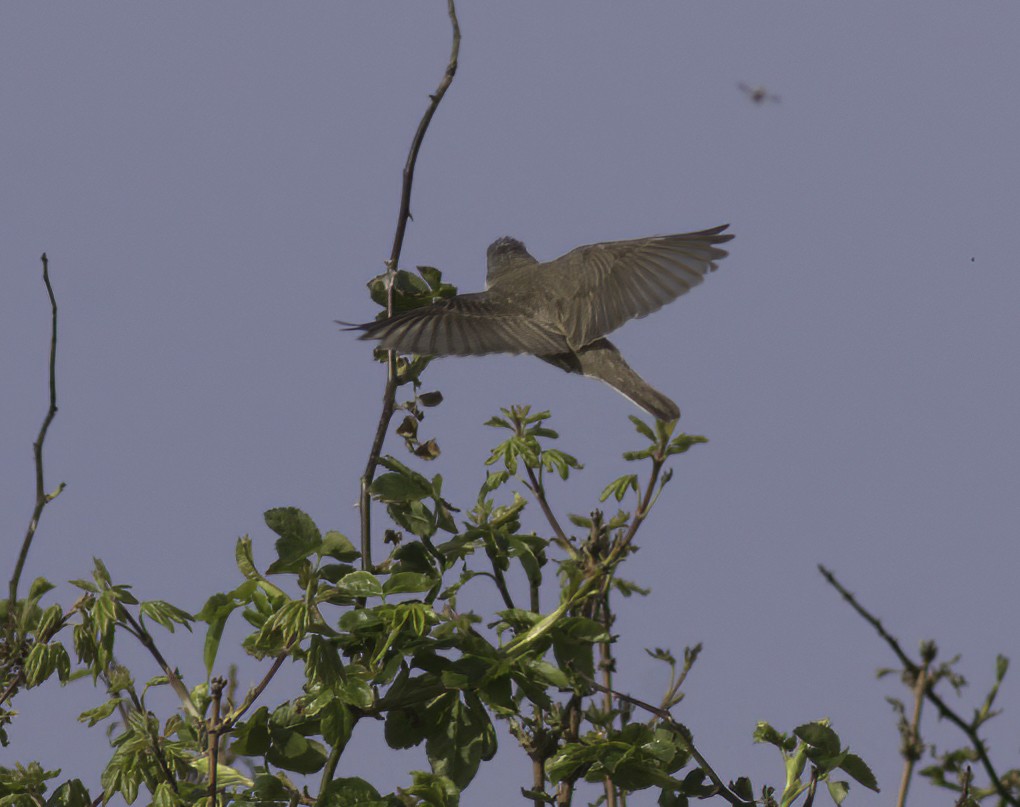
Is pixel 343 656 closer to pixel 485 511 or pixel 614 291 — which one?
pixel 485 511

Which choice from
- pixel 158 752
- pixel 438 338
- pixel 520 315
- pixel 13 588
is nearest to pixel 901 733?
pixel 158 752

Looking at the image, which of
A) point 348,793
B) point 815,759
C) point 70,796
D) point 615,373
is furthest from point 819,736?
point 615,373

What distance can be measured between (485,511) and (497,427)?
31 centimetres

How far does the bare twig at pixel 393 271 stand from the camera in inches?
113

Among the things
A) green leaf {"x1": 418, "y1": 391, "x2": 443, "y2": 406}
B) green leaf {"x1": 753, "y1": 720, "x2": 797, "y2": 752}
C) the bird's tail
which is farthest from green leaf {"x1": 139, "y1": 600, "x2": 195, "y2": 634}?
the bird's tail

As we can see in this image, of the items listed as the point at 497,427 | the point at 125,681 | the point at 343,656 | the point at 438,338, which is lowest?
the point at 125,681

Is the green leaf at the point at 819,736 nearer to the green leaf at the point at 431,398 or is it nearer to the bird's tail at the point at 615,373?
the green leaf at the point at 431,398

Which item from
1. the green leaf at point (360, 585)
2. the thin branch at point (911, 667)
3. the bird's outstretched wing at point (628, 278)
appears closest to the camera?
the thin branch at point (911, 667)

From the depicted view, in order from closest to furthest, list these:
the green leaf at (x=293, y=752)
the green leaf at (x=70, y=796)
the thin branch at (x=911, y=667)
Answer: the thin branch at (x=911, y=667)
the green leaf at (x=293, y=752)
the green leaf at (x=70, y=796)

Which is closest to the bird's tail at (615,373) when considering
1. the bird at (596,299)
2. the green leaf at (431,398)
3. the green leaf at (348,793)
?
the bird at (596,299)

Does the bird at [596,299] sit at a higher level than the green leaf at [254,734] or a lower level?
higher

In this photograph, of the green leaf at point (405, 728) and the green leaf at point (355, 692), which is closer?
the green leaf at point (355, 692)

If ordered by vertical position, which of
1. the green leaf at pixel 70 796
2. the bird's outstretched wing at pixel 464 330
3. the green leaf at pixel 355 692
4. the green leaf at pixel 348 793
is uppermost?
the bird's outstretched wing at pixel 464 330

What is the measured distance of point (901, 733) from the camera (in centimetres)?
168
